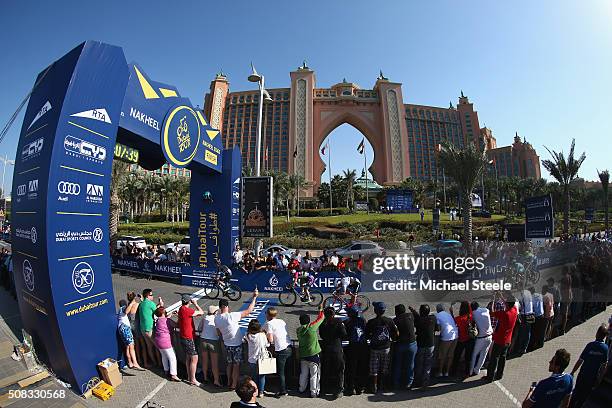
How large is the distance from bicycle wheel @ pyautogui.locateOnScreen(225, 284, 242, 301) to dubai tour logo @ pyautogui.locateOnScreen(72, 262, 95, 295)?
A: 20.1 feet

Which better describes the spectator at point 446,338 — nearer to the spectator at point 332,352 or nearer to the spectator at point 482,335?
the spectator at point 482,335

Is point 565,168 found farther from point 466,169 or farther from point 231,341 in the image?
point 231,341

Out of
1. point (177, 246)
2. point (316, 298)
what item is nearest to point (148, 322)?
point (316, 298)

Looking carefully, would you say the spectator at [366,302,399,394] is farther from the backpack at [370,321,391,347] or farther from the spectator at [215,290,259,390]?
the spectator at [215,290,259,390]

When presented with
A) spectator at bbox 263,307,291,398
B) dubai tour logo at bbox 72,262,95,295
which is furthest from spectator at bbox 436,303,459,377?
dubai tour logo at bbox 72,262,95,295

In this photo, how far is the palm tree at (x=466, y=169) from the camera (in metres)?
20.6

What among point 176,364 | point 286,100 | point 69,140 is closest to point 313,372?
point 176,364

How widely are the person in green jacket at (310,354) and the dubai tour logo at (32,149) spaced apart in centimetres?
552

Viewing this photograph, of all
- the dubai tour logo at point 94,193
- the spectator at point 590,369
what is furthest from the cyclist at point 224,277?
the spectator at point 590,369

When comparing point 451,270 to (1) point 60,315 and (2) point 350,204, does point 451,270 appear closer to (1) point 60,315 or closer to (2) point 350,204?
(1) point 60,315

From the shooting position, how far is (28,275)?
5.71 metres

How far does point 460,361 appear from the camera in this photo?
5891mm

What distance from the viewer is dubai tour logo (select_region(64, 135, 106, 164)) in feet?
18.2

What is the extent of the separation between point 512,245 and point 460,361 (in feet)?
38.1
